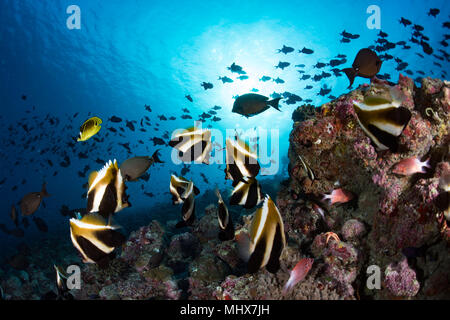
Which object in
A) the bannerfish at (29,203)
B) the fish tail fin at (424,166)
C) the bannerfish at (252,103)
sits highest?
the bannerfish at (252,103)

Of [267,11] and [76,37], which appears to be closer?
[267,11]

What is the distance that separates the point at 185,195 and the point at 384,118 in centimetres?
209

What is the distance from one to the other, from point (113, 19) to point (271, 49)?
2232cm

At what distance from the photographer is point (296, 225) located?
14.1 feet

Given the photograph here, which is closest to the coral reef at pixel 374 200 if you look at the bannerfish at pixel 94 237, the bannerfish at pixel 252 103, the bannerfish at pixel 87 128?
the bannerfish at pixel 252 103

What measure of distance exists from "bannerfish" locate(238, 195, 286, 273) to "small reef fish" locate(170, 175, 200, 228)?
55.8 inches

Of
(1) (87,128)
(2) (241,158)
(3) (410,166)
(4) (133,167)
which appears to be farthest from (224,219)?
(1) (87,128)

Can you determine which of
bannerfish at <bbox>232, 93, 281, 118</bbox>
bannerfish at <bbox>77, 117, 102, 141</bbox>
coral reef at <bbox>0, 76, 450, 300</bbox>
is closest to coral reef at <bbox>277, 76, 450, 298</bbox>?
coral reef at <bbox>0, 76, 450, 300</bbox>

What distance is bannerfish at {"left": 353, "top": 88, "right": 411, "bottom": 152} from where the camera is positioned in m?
1.46

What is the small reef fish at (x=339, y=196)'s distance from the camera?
12.0 ft

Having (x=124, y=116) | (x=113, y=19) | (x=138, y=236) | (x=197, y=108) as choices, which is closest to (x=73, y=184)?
(x=124, y=116)

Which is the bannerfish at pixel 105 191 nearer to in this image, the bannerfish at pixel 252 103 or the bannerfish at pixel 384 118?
the bannerfish at pixel 384 118

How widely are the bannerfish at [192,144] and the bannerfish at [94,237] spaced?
3.11 ft

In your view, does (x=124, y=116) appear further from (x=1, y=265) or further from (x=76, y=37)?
(x=1, y=265)
